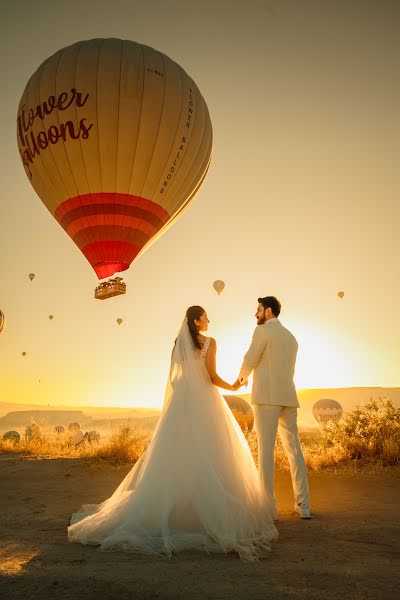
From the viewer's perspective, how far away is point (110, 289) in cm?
1534

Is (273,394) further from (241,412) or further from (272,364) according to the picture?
(241,412)

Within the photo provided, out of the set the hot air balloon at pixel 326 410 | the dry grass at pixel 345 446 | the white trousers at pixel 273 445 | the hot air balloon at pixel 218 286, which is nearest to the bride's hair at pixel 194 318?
the white trousers at pixel 273 445

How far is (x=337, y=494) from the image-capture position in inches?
253

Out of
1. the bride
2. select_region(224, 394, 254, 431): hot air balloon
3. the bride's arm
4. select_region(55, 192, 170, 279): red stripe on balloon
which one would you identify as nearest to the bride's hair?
the bride

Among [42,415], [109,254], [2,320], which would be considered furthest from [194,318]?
[42,415]

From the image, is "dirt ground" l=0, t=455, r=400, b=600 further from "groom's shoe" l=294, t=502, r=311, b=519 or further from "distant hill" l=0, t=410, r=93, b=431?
"distant hill" l=0, t=410, r=93, b=431

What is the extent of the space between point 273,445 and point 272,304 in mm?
1829

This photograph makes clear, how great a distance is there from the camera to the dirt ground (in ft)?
9.55

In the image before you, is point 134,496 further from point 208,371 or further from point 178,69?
point 178,69

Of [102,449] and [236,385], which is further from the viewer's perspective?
[102,449]

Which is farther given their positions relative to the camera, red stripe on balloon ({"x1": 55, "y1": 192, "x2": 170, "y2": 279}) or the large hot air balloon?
red stripe on balloon ({"x1": 55, "y1": 192, "x2": 170, "y2": 279})

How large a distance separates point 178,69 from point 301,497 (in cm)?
1482

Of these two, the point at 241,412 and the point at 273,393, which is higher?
the point at 273,393

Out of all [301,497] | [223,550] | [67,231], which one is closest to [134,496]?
[223,550]
